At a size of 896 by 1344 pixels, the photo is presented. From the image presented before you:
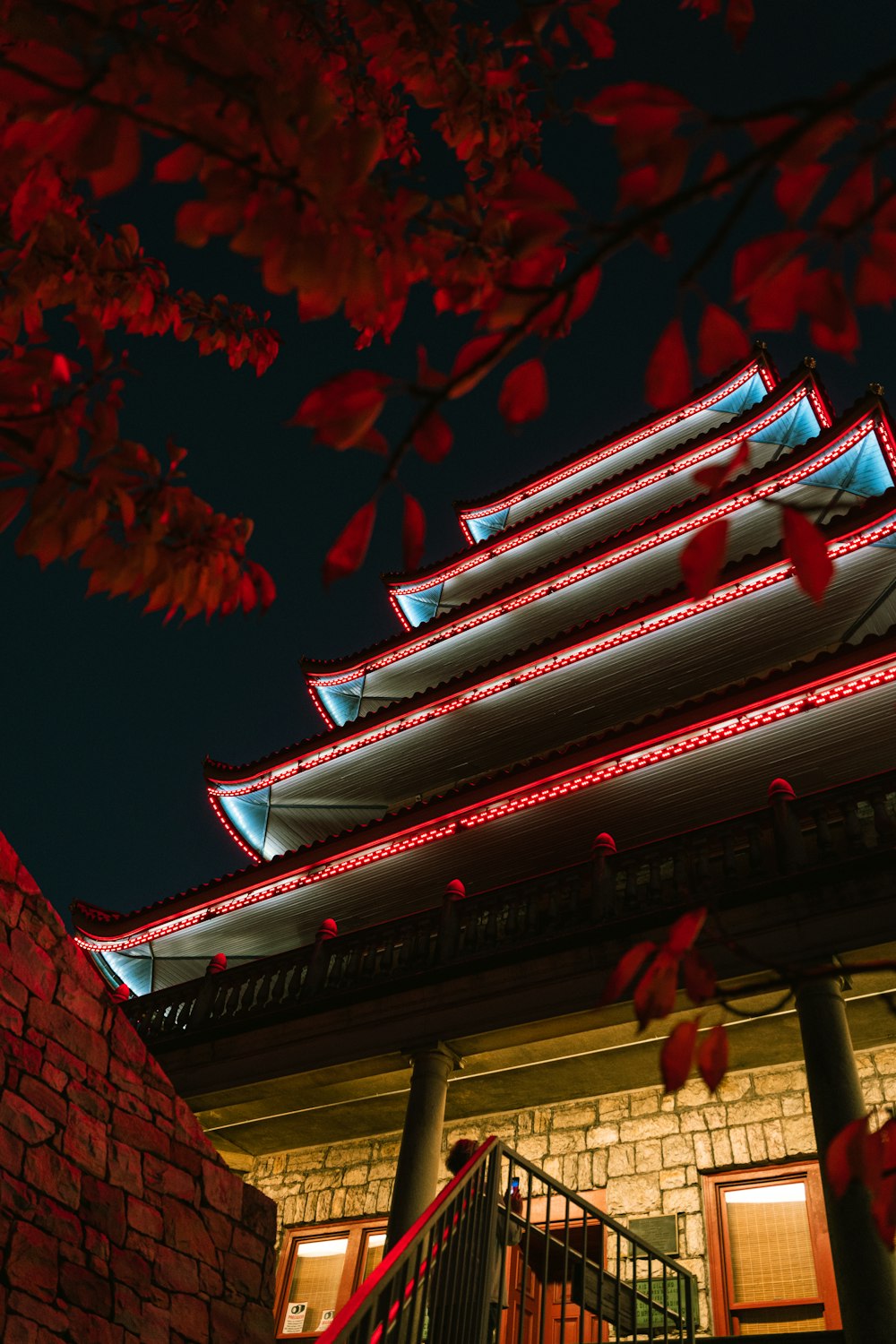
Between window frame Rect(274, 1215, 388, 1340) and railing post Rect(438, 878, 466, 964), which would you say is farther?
window frame Rect(274, 1215, 388, 1340)

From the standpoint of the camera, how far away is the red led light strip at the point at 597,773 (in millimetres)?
11297

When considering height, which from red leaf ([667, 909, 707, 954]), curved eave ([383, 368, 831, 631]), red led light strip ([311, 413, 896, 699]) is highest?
curved eave ([383, 368, 831, 631])

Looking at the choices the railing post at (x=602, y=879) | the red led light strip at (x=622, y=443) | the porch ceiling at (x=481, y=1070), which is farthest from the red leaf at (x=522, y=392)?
the red led light strip at (x=622, y=443)

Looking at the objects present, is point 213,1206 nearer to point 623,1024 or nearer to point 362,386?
point 623,1024

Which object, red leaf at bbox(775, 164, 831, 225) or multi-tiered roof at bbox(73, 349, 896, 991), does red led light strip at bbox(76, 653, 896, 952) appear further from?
red leaf at bbox(775, 164, 831, 225)

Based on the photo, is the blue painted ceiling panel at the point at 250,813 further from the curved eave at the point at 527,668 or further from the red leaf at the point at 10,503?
the red leaf at the point at 10,503

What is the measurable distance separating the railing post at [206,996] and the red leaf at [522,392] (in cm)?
1143

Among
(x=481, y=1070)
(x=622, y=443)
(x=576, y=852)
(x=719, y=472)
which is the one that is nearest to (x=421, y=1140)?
(x=481, y=1070)

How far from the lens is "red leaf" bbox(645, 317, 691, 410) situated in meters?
2.52

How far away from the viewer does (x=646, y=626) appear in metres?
15.6

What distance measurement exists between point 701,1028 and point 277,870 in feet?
25.3

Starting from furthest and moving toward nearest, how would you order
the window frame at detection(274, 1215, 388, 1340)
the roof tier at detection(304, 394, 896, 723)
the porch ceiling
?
the roof tier at detection(304, 394, 896, 723) < the window frame at detection(274, 1215, 388, 1340) < the porch ceiling

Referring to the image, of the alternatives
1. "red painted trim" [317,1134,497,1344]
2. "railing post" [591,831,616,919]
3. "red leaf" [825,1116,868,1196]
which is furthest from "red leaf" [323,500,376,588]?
"railing post" [591,831,616,919]

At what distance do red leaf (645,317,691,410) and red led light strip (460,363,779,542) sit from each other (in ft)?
64.0
